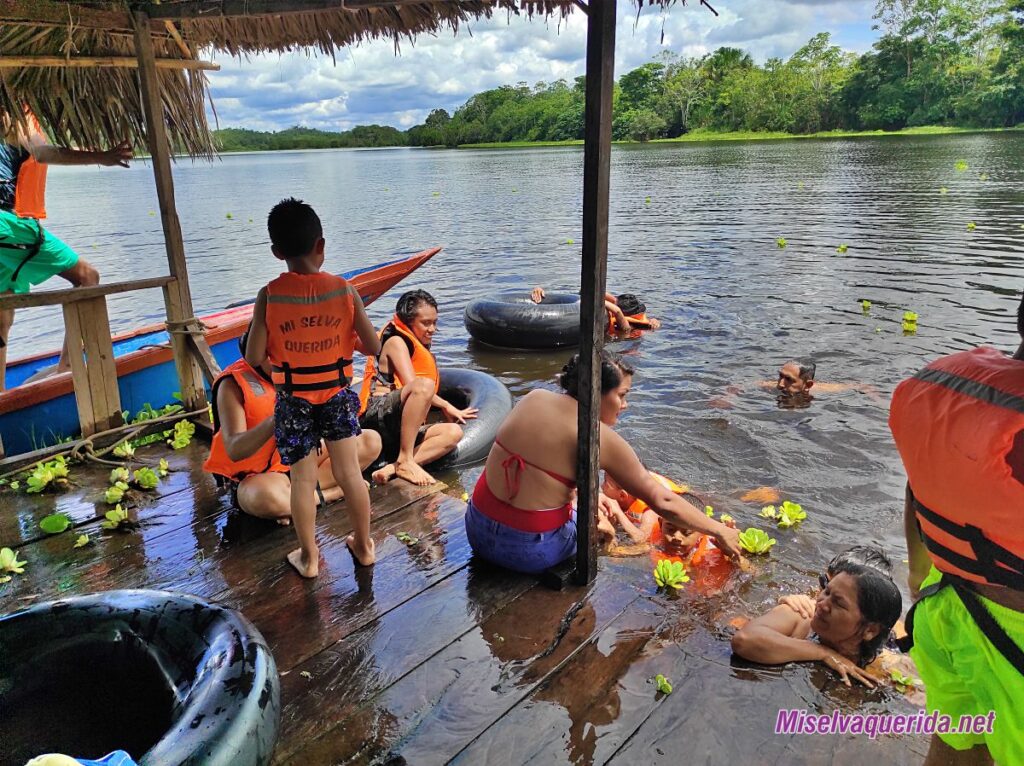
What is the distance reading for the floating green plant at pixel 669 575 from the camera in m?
3.35

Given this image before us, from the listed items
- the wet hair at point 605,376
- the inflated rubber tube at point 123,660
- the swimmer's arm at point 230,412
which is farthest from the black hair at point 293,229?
the inflated rubber tube at point 123,660

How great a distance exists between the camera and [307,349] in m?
3.07

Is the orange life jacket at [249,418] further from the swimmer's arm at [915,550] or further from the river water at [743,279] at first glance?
the swimmer's arm at [915,550]

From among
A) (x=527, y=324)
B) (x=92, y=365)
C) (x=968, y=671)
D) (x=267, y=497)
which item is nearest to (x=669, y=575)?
(x=968, y=671)

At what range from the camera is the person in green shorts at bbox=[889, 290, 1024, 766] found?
5.49 feet

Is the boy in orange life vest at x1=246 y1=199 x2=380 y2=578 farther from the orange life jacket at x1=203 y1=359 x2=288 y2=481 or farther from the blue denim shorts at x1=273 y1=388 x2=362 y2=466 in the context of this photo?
the orange life jacket at x1=203 y1=359 x2=288 y2=481

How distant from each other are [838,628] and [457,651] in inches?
66.6

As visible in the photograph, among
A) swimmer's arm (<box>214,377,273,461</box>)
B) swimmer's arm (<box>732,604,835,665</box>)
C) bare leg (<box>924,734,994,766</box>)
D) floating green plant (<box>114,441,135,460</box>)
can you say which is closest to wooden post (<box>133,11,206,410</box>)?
floating green plant (<box>114,441,135,460</box>)

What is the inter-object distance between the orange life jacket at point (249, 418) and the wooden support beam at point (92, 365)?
155 cm

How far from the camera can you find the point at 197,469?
15.6ft

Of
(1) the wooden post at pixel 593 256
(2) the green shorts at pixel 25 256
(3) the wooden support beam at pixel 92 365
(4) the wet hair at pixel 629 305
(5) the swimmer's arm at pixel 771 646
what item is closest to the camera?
(1) the wooden post at pixel 593 256

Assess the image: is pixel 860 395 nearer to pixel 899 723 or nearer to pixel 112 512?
pixel 899 723

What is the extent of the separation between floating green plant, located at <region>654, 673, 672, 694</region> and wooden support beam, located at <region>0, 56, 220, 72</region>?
537 cm

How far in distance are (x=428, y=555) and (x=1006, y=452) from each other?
2.70m
